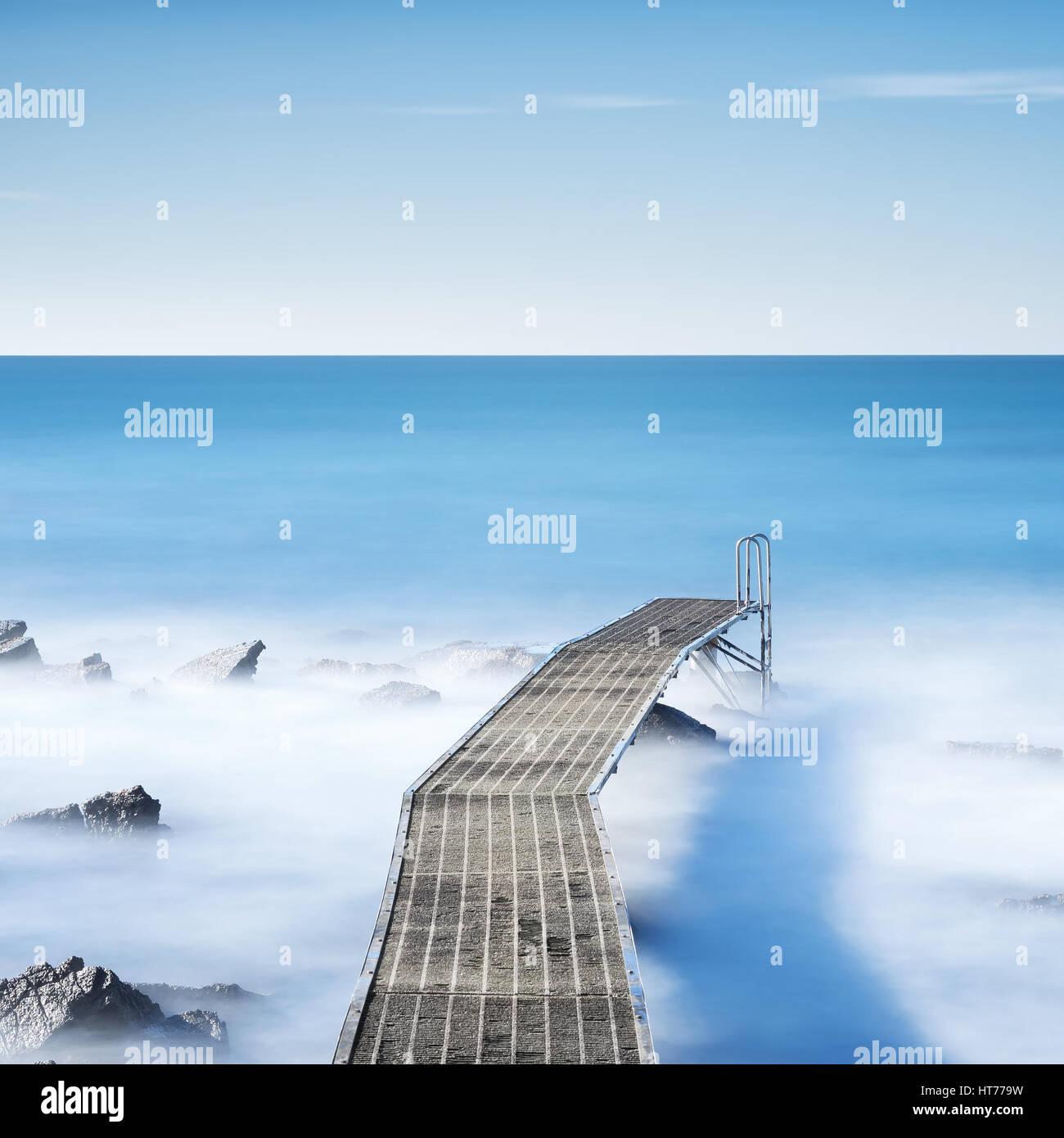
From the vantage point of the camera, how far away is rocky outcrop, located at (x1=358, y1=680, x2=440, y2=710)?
68.8 feet

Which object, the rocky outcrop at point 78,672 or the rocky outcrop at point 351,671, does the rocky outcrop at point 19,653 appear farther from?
the rocky outcrop at point 351,671

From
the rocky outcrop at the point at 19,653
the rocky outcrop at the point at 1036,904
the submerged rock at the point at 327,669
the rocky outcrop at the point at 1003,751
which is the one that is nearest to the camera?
the rocky outcrop at the point at 1036,904

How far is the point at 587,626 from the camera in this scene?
91.6 ft

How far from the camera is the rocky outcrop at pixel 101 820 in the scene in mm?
15531

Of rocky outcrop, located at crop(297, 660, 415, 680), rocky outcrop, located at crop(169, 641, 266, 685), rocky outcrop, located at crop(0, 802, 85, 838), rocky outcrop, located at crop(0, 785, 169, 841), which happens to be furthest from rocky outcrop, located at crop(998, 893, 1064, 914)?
rocky outcrop, located at crop(169, 641, 266, 685)

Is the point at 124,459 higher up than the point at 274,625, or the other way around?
the point at 124,459

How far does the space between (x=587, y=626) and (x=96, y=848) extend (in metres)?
14.1

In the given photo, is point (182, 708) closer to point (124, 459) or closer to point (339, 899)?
point (339, 899)

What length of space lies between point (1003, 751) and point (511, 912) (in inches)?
418

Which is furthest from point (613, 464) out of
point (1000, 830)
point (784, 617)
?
point (1000, 830)

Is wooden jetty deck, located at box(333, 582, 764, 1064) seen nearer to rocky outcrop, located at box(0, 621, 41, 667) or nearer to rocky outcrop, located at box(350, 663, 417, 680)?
rocky outcrop, located at box(350, 663, 417, 680)

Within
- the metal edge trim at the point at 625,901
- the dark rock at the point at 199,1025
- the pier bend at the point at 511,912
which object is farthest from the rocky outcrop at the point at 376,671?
the dark rock at the point at 199,1025

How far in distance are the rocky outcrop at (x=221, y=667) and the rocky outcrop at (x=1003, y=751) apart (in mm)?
11176
